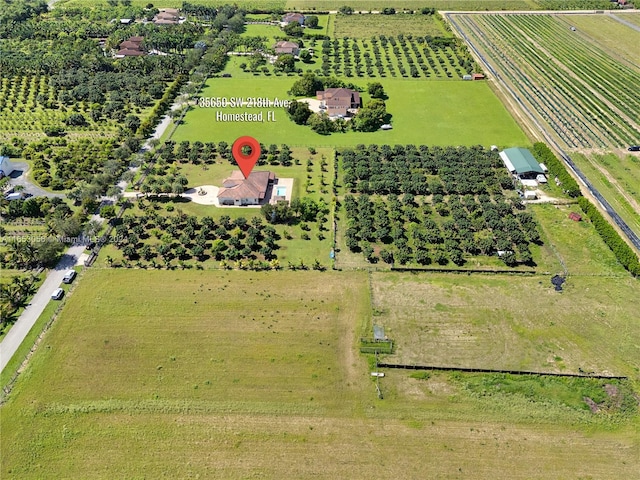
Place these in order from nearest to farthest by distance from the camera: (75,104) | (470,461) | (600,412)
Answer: (470,461), (600,412), (75,104)

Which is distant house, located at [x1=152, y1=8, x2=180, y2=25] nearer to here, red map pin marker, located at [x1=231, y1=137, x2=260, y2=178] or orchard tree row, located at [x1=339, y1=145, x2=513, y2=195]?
red map pin marker, located at [x1=231, y1=137, x2=260, y2=178]

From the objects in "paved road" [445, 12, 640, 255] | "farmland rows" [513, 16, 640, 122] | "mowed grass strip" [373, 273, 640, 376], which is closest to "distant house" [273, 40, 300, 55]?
"paved road" [445, 12, 640, 255]

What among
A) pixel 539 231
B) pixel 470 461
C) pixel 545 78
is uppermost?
pixel 545 78

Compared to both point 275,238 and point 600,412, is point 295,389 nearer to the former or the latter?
point 275,238

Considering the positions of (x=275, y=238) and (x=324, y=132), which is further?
(x=324, y=132)

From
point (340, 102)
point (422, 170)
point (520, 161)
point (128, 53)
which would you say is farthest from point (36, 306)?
point (128, 53)

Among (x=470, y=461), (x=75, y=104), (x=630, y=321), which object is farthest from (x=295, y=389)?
(x=75, y=104)
